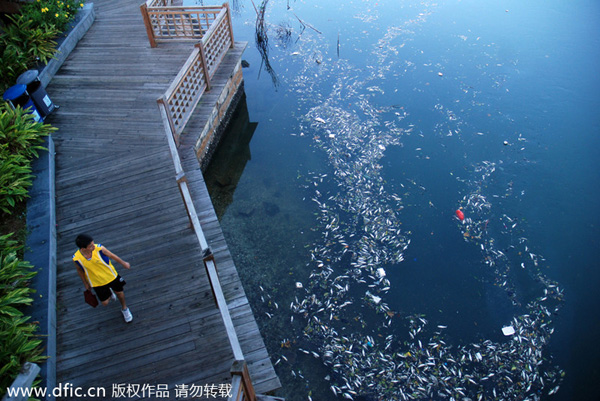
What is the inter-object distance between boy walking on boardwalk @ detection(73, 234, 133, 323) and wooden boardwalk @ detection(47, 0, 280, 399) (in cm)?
61

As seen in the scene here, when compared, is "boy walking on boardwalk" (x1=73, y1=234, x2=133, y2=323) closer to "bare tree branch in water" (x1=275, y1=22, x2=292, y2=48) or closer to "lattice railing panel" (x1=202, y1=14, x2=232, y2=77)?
"lattice railing panel" (x1=202, y1=14, x2=232, y2=77)

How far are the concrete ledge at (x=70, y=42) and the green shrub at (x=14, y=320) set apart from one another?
6405 mm

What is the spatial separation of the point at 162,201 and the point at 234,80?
6.65 m

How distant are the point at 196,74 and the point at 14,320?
7.65m

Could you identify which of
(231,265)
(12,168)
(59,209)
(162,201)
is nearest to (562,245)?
(231,265)

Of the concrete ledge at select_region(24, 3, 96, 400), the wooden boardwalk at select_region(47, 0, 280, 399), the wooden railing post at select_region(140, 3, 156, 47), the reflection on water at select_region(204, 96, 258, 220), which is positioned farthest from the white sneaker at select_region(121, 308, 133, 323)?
the wooden railing post at select_region(140, 3, 156, 47)

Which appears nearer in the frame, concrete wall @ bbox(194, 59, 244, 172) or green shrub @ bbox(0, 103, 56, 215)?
green shrub @ bbox(0, 103, 56, 215)

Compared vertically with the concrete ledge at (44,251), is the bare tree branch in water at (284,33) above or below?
below

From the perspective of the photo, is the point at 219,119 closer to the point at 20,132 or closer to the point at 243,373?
the point at 20,132

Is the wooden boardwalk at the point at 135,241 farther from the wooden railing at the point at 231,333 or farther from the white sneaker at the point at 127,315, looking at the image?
the wooden railing at the point at 231,333

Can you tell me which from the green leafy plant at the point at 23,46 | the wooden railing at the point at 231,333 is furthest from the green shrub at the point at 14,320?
the green leafy plant at the point at 23,46

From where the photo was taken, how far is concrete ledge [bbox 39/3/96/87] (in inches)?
431

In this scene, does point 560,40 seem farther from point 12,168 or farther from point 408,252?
point 12,168

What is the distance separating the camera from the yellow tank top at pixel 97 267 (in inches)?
209
